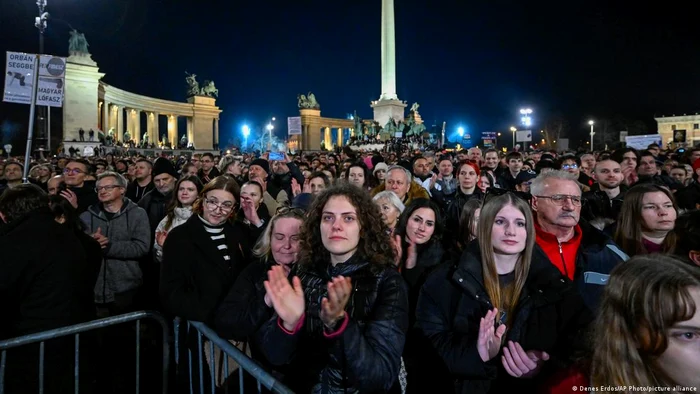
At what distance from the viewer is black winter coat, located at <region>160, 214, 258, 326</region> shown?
10.7ft

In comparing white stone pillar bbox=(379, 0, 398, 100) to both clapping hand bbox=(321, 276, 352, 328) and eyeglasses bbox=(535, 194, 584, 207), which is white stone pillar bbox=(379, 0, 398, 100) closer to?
eyeglasses bbox=(535, 194, 584, 207)

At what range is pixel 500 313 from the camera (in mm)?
2646

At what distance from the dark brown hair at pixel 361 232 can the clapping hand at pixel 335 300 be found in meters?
0.63

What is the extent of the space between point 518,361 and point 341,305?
103cm

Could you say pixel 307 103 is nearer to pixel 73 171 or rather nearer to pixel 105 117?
pixel 105 117

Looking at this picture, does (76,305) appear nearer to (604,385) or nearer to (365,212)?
(365,212)

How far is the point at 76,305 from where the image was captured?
12.1ft

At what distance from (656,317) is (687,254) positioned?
1.72m

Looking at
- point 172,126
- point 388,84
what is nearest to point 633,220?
point 388,84

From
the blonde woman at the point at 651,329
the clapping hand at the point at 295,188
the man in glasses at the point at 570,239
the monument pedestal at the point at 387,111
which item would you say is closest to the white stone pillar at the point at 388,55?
the monument pedestal at the point at 387,111

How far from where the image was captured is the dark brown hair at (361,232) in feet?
8.84

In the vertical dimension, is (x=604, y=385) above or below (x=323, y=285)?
below

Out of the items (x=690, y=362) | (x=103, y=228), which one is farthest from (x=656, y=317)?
(x=103, y=228)

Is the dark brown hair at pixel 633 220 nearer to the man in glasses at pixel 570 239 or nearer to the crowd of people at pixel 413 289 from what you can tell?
the crowd of people at pixel 413 289
